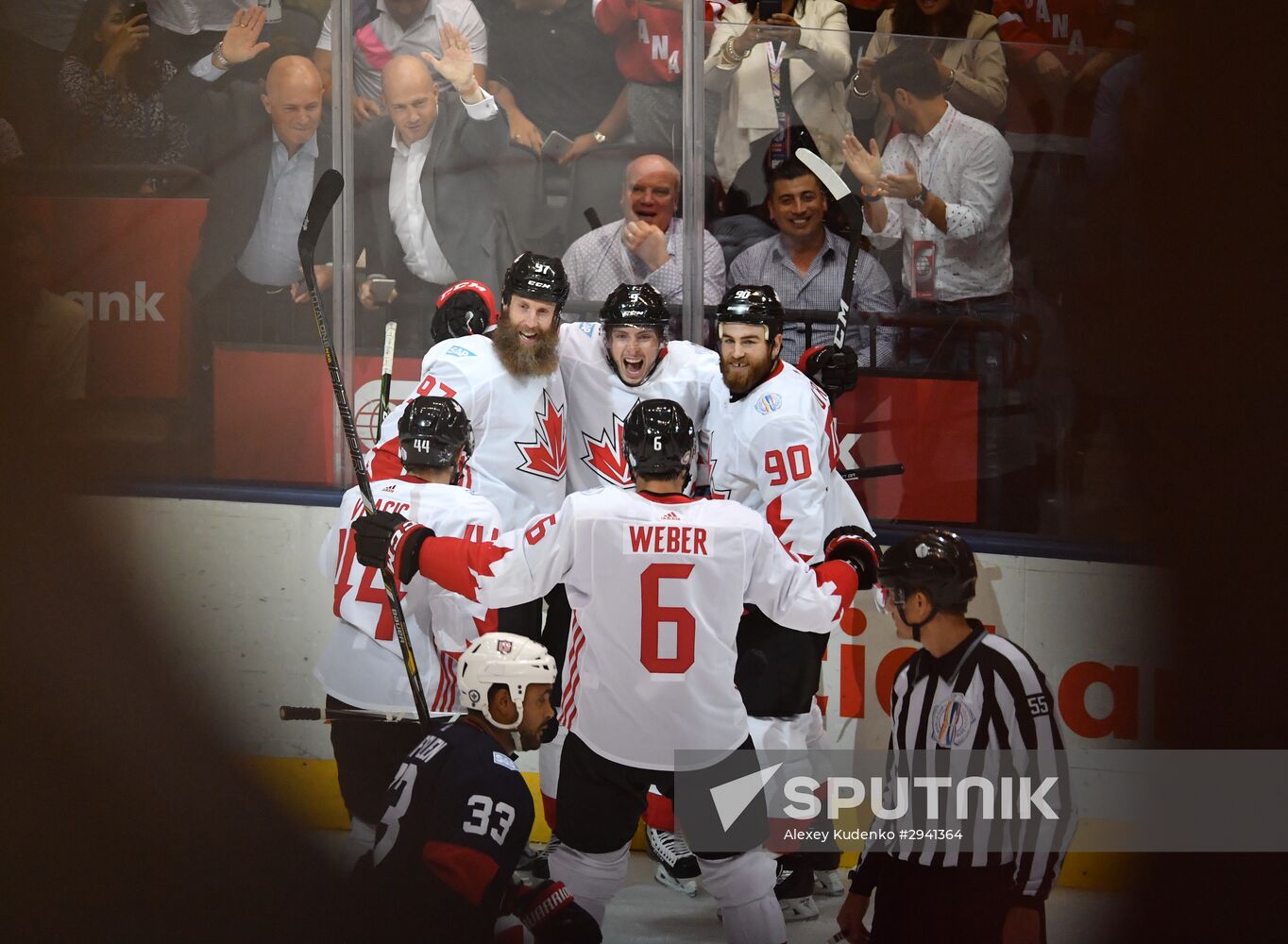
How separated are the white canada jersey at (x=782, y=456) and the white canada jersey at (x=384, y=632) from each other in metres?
0.58

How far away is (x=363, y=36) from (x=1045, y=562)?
6.98 feet

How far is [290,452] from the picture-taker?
12.4 ft

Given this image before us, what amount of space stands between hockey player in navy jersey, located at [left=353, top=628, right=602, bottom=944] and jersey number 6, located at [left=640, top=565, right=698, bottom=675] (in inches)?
7.5

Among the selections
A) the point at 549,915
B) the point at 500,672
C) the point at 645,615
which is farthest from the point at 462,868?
the point at 645,615

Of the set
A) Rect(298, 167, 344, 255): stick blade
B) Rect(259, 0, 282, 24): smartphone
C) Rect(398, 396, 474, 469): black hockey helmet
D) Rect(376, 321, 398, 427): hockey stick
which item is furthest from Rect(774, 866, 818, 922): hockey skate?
Rect(259, 0, 282, 24): smartphone

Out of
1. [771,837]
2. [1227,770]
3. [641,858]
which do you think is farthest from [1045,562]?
[641,858]

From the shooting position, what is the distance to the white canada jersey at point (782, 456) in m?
3.32

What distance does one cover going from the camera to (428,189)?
3.84 meters

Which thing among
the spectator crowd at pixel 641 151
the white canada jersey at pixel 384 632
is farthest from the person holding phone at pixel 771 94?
the white canada jersey at pixel 384 632

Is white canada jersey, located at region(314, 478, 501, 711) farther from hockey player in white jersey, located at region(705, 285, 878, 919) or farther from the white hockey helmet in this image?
hockey player in white jersey, located at region(705, 285, 878, 919)

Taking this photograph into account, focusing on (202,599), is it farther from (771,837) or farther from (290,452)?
(771,837)

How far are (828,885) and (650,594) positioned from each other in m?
1.03

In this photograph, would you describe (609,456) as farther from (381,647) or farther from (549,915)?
(549,915)

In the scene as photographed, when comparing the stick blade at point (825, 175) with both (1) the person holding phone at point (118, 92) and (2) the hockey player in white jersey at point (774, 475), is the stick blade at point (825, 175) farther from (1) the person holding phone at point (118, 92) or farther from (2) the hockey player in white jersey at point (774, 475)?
(1) the person holding phone at point (118, 92)
